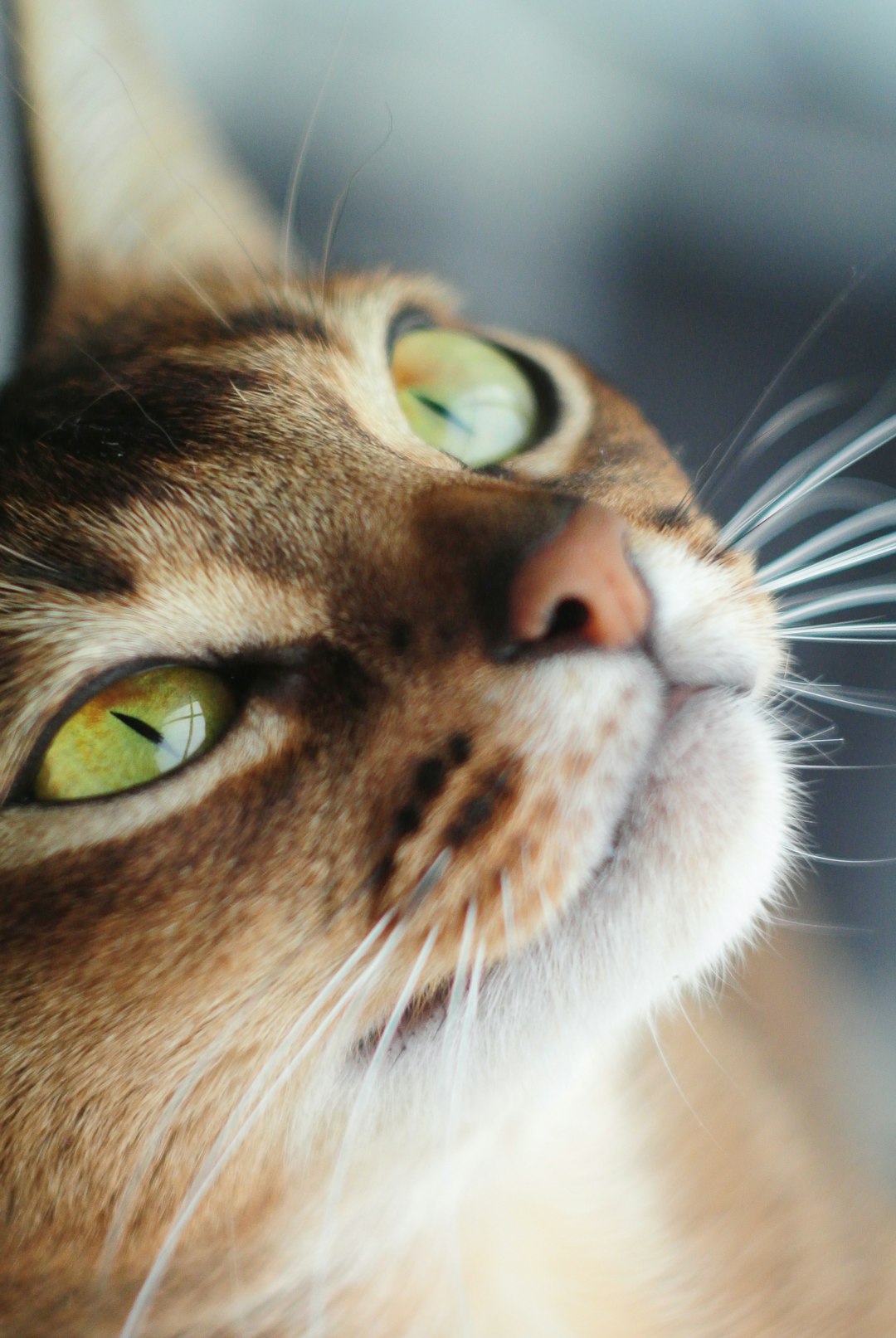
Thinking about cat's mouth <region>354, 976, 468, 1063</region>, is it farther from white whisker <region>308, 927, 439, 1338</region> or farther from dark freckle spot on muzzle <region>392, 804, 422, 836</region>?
dark freckle spot on muzzle <region>392, 804, 422, 836</region>

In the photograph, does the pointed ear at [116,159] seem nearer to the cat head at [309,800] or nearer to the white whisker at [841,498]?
the cat head at [309,800]

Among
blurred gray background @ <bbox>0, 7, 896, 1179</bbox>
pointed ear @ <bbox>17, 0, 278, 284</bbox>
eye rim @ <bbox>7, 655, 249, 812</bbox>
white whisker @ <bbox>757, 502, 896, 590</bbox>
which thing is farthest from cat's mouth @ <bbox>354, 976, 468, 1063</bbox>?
pointed ear @ <bbox>17, 0, 278, 284</bbox>

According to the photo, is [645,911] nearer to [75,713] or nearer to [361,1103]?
[361,1103]

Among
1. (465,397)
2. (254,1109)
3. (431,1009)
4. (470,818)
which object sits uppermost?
(465,397)

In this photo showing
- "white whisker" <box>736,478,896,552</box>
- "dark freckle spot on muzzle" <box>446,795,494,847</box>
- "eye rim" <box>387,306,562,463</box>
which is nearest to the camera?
"dark freckle spot on muzzle" <box>446,795,494,847</box>

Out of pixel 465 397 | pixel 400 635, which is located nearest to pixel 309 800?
pixel 400 635

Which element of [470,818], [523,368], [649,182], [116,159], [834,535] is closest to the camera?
[470,818]
